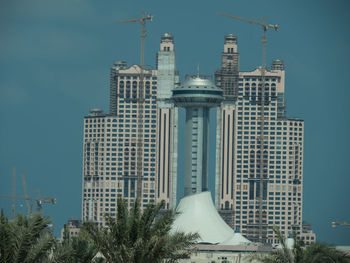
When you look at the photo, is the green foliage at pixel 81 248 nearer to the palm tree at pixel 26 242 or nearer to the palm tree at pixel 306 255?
the palm tree at pixel 26 242

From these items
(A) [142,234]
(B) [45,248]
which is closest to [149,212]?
(A) [142,234]

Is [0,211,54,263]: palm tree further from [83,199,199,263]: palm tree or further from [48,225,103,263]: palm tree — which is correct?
[83,199,199,263]: palm tree

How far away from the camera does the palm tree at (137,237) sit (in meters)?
73.2

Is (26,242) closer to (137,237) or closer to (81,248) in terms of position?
(81,248)

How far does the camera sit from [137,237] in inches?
2901

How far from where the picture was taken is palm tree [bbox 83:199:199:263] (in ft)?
240

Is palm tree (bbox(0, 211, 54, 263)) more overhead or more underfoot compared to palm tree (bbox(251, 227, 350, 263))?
more overhead

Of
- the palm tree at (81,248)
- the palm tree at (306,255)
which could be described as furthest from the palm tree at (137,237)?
the palm tree at (306,255)

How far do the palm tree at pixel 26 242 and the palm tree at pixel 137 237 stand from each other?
12.1ft

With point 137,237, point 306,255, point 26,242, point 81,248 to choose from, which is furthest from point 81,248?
point 306,255


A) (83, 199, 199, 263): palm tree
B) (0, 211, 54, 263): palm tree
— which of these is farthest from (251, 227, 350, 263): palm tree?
(0, 211, 54, 263): palm tree

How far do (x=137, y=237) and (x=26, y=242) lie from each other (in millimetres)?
7078

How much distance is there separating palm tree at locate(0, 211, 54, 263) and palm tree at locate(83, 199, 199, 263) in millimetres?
3675

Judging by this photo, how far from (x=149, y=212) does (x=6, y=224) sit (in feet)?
29.0
